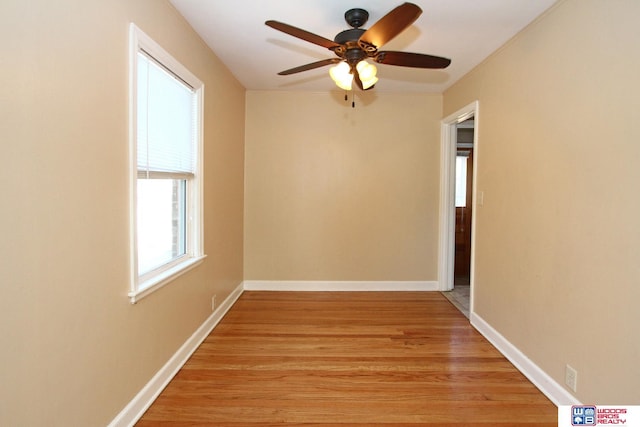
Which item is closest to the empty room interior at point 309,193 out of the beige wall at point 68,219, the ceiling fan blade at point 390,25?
the beige wall at point 68,219

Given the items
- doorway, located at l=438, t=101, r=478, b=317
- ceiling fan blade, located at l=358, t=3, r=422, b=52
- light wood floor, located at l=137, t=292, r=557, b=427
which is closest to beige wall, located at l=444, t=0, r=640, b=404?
light wood floor, located at l=137, t=292, r=557, b=427

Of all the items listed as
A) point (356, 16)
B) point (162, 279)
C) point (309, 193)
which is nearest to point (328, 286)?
point (309, 193)

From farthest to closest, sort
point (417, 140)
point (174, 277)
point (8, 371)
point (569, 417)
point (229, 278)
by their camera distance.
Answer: point (417, 140) → point (229, 278) → point (174, 277) → point (569, 417) → point (8, 371)

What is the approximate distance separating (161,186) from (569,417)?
2.76m

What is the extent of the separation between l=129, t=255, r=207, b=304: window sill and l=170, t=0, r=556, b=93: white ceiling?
176 cm

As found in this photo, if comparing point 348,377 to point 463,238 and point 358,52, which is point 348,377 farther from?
point 463,238

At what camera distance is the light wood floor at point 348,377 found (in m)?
2.00

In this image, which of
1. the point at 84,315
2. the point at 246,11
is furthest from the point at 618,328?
the point at 246,11

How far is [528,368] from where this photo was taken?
243 cm

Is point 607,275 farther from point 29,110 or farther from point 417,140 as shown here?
point 417,140

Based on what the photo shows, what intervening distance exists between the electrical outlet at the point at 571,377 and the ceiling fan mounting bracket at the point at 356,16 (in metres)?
2.48

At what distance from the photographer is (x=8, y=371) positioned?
115cm

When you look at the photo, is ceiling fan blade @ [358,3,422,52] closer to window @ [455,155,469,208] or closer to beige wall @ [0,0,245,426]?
beige wall @ [0,0,245,426]

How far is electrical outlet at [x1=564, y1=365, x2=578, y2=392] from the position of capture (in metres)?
1.99
